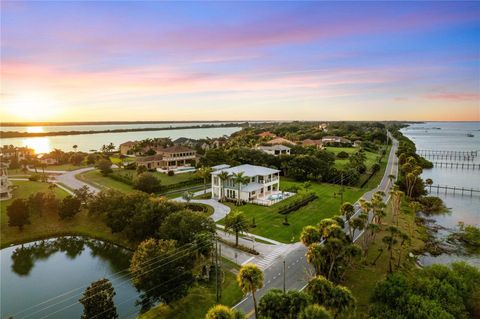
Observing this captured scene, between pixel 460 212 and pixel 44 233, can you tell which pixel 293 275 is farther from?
pixel 460 212

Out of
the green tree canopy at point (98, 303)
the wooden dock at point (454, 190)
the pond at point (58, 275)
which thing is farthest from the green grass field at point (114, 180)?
the wooden dock at point (454, 190)

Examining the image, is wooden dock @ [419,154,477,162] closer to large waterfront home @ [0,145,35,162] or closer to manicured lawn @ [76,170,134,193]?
manicured lawn @ [76,170,134,193]

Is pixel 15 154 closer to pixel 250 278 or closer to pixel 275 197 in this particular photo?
pixel 275 197

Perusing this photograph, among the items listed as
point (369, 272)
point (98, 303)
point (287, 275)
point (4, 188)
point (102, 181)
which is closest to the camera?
point (98, 303)

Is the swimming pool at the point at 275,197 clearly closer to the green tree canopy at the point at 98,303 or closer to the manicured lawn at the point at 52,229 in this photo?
the manicured lawn at the point at 52,229

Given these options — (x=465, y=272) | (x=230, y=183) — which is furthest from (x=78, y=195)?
(x=465, y=272)

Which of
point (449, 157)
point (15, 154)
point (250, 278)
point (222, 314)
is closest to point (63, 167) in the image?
point (15, 154)

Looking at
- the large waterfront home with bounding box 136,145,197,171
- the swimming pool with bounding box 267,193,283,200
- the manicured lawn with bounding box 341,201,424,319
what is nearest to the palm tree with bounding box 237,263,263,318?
the manicured lawn with bounding box 341,201,424,319

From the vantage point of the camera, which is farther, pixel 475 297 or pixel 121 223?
pixel 121 223

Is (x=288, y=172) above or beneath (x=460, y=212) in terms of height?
above
